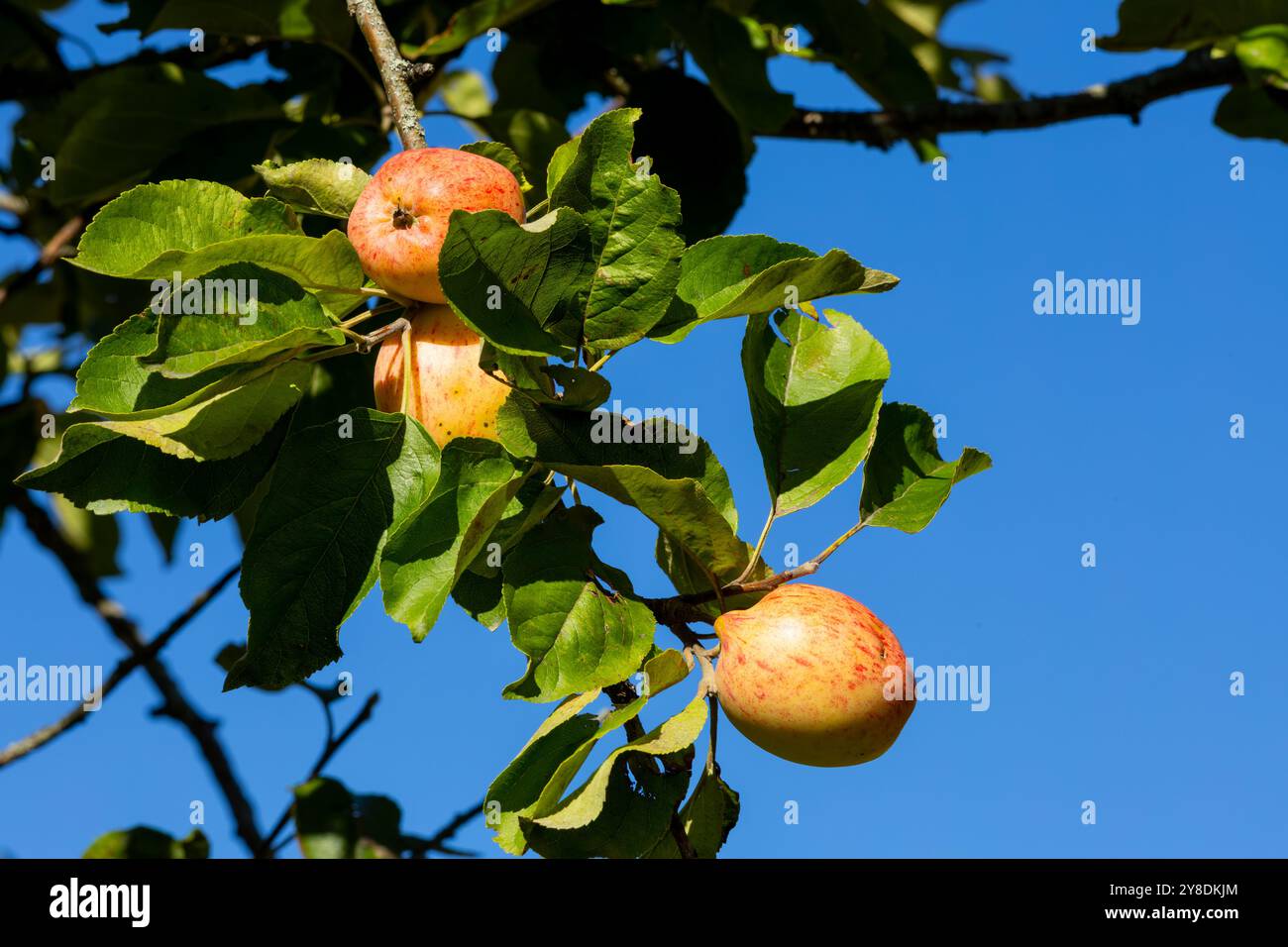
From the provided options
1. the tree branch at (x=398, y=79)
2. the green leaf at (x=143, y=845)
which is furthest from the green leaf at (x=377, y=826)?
the tree branch at (x=398, y=79)

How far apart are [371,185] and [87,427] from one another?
373 mm

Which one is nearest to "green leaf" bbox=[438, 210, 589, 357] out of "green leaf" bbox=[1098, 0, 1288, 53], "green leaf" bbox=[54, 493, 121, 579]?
"green leaf" bbox=[1098, 0, 1288, 53]

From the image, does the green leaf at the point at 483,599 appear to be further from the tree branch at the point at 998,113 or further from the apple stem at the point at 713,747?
the tree branch at the point at 998,113

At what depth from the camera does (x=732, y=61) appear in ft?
7.25

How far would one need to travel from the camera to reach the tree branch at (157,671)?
263 cm

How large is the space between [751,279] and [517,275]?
0.22m

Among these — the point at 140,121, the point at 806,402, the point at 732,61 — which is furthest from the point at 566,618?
the point at 140,121

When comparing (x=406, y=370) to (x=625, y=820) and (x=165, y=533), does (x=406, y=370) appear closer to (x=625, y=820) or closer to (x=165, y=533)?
(x=625, y=820)

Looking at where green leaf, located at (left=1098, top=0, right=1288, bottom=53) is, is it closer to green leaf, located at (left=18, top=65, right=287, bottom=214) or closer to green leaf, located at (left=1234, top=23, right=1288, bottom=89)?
green leaf, located at (left=1234, top=23, right=1288, bottom=89)

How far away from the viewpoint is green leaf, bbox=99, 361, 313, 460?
1.17 metres

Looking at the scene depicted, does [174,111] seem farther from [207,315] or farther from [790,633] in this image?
[790,633]

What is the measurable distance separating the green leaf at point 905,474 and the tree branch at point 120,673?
1.42 m

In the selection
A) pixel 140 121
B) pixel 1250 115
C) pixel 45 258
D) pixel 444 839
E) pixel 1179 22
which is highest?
pixel 1179 22

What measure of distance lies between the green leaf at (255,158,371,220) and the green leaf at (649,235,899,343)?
41 centimetres
